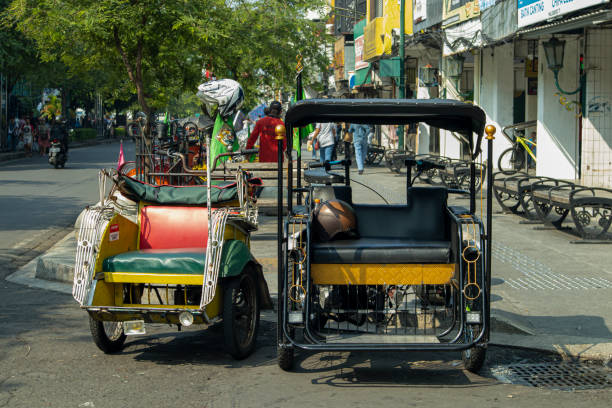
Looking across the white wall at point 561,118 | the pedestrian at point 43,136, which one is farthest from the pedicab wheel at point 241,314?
the pedestrian at point 43,136

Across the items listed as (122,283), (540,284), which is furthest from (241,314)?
(540,284)

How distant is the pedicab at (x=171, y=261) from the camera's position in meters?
5.73

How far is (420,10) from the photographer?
28.8 m

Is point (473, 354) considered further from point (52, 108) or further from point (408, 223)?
point (52, 108)

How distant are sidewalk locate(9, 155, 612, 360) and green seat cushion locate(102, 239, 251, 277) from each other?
2.11 meters

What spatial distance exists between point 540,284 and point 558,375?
2880mm

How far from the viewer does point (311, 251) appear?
5785 millimetres

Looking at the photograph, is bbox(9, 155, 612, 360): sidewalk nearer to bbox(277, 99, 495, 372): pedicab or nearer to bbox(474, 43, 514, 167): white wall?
bbox(277, 99, 495, 372): pedicab

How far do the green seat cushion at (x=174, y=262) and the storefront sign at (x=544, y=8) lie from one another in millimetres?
10618

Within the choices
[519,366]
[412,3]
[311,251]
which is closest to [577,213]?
[519,366]

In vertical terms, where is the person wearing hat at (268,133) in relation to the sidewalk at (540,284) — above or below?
above

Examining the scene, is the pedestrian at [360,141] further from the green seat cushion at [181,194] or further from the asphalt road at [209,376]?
the green seat cushion at [181,194]

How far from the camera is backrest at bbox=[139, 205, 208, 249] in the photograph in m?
6.67

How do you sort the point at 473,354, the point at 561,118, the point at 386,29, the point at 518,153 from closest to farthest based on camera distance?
the point at 473,354 < the point at 561,118 < the point at 518,153 < the point at 386,29
